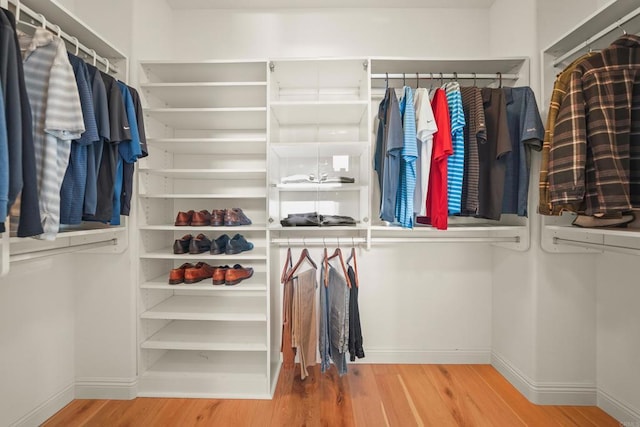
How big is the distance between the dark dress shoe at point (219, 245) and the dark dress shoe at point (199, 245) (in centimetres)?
6

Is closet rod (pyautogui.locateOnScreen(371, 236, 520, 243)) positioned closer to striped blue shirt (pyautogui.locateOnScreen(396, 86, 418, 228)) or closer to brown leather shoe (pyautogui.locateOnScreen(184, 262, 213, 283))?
striped blue shirt (pyautogui.locateOnScreen(396, 86, 418, 228))

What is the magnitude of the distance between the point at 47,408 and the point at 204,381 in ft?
2.73

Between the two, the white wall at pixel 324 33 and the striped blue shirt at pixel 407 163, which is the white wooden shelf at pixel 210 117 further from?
the striped blue shirt at pixel 407 163

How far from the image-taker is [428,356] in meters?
2.14

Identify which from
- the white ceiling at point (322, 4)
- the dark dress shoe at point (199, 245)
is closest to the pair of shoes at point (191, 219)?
the dark dress shoe at point (199, 245)

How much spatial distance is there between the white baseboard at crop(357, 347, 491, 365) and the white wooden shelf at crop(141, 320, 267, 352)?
2.82ft

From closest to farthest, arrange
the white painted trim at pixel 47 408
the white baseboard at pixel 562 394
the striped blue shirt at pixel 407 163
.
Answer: the white painted trim at pixel 47 408
the striped blue shirt at pixel 407 163
the white baseboard at pixel 562 394

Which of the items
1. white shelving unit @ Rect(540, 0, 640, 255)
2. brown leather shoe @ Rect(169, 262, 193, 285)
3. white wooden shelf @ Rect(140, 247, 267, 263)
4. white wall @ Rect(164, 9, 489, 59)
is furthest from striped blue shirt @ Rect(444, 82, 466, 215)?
brown leather shoe @ Rect(169, 262, 193, 285)

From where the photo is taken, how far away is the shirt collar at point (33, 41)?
1.09 metres

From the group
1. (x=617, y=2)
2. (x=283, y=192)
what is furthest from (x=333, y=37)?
(x=617, y=2)

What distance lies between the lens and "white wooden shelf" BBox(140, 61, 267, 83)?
1.77 meters

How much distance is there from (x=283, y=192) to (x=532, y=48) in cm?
186

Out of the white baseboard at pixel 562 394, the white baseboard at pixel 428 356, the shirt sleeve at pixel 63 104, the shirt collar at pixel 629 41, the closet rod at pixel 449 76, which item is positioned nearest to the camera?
the shirt sleeve at pixel 63 104

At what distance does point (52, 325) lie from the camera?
1.64 metres
